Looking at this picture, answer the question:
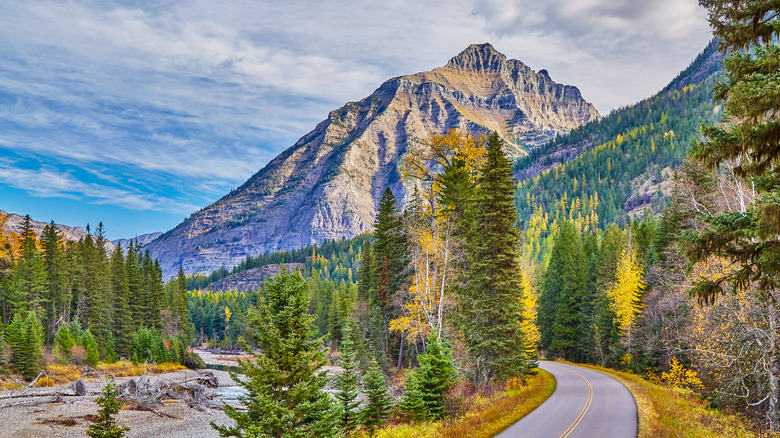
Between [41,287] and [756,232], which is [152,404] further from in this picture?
[756,232]

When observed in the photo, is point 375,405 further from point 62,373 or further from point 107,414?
point 62,373

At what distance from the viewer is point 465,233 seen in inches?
1005

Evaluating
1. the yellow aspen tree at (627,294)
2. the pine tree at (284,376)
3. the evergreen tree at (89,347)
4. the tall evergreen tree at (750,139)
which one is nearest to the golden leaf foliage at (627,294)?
the yellow aspen tree at (627,294)

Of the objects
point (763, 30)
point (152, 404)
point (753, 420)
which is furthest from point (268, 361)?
point (152, 404)

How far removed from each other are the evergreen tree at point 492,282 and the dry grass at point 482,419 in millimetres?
1893

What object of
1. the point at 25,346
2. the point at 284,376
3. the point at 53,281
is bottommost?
the point at 25,346

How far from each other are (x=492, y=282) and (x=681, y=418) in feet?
34.0

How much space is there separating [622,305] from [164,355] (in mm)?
61383

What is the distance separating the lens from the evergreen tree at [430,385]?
19641mm

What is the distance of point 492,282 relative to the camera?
82.4 ft

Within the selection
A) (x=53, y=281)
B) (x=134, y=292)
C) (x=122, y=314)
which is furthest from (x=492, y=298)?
(x=134, y=292)

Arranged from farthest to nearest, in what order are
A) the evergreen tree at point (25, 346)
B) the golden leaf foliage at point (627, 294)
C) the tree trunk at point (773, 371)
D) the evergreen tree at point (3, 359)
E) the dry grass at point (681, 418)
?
the evergreen tree at point (25, 346)
the evergreen tree at point (3, 359)
the golden leaf foliage at point (627, 294)
the dry grass at point (681, 418)
the tree trunk at point (773, 371)

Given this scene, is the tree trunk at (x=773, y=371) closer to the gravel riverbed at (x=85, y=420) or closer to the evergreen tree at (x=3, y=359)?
the gravel riverbed at (x=85, y=420)

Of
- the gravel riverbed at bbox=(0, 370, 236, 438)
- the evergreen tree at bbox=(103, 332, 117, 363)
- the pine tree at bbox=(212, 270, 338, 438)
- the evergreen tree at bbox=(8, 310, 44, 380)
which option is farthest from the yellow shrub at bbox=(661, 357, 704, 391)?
the evergreen tree at bbox=(103, 332, 117, 363)
